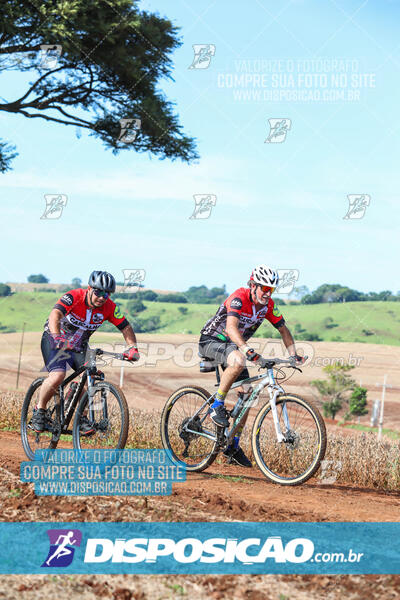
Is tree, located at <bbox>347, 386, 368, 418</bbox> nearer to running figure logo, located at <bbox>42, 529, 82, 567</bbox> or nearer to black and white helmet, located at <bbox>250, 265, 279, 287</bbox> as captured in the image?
black and white helmet, located at <bbox>250, 265, 279, 287</bbox>

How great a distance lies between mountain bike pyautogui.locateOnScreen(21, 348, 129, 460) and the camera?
7105 millimetres

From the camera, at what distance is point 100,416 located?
7250 millimetres

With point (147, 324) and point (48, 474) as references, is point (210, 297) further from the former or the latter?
point (48, 474)

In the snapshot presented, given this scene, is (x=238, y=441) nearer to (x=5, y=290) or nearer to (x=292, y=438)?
(x=292, y=438)

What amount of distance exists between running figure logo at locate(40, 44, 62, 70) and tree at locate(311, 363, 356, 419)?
52.7 m

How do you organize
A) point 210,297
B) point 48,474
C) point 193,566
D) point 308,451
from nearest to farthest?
point 193,566 < point 48,474 < point 308,451 < point 210,297

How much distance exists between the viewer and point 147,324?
8788cm

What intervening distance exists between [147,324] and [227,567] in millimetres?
83409

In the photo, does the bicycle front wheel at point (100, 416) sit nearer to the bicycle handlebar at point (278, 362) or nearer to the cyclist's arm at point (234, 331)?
the cyclist's arm at point (234, 331)

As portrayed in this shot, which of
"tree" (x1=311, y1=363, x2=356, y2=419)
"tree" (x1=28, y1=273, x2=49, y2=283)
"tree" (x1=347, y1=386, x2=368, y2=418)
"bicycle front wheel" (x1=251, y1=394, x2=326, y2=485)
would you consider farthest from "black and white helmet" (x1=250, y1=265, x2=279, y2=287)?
"tree" (x1=28, y1=273, x2=49, y2=283)

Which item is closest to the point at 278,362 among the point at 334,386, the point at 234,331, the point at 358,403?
the point at 234,331

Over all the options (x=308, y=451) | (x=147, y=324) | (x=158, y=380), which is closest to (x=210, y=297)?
(x=147, y=324)

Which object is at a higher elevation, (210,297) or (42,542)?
(210,297)

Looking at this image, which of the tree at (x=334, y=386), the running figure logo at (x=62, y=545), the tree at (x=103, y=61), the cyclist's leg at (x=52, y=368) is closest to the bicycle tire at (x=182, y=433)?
the cyclist's leg at (x=52, y=368)
